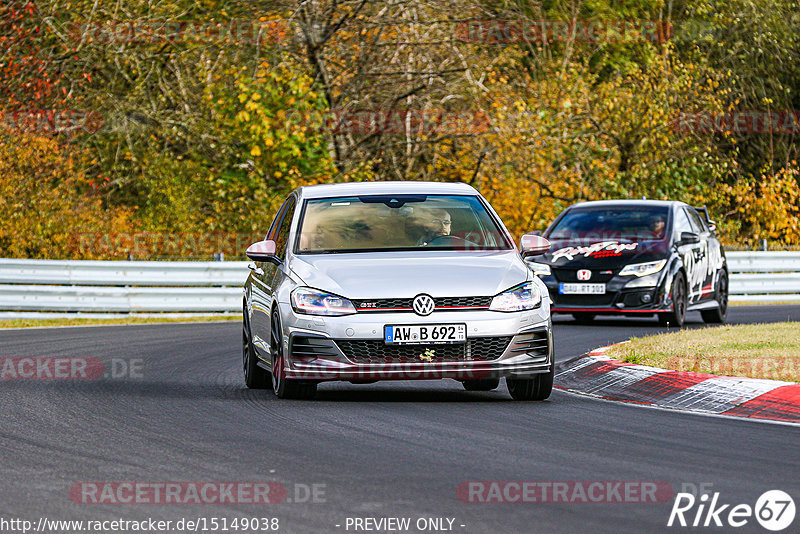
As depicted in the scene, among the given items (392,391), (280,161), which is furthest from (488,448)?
(280,161)

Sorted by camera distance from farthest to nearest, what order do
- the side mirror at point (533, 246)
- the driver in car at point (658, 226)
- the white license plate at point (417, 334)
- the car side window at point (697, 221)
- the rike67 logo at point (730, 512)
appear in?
the car side window at point (697, 221) → the driver in car at point (658, 226) → the side mirror at point (533, 246) → the white license plate at point (417, 334) → the rike67 logo at point (730, 512)

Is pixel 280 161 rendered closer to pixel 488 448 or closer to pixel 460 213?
pixel 460 213

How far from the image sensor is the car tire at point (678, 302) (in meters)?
19.4

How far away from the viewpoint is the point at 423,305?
10.2m

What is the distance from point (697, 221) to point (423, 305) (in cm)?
1221

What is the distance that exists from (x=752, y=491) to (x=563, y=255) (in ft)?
43.3

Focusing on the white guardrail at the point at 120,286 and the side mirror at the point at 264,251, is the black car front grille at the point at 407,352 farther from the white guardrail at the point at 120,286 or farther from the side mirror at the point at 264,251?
the white guardrail at the point at 120,286

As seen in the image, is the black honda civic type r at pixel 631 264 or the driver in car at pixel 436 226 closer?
the driver in car at pixel 436 226

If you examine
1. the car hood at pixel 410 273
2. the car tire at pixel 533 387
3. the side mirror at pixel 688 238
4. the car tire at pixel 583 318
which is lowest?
the car tire at pixel 583 318

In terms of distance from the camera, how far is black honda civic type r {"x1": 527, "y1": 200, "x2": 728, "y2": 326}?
1931 cm

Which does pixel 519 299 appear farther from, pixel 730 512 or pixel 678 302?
pixel 678 302

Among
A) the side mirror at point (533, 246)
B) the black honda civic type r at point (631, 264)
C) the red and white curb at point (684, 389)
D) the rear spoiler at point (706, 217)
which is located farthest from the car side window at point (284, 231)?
the rear spoiler at point (706, 217)

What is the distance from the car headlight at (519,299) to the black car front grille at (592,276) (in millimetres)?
8929

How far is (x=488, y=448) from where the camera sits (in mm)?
8242
